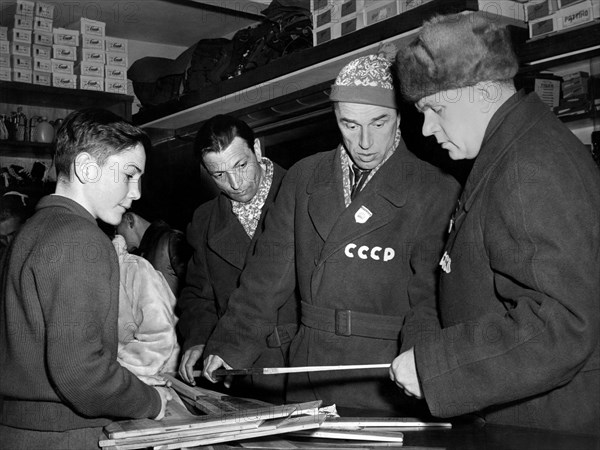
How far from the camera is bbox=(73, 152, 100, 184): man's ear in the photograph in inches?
66.0

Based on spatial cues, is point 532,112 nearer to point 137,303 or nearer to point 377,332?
point 377,332

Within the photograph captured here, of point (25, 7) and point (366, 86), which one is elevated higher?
point (25, 7)

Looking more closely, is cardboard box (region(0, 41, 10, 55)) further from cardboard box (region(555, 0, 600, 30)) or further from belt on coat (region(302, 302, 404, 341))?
belt on coat (region(302, 302, 404, 341))

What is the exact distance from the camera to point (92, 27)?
219 inches

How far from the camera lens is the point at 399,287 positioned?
2.07 m

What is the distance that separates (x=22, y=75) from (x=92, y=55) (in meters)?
0.56

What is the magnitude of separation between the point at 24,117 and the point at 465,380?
505 centimetres

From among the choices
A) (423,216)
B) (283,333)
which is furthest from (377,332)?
(283,333)

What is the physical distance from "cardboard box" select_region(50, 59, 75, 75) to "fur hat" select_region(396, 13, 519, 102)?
451 cm

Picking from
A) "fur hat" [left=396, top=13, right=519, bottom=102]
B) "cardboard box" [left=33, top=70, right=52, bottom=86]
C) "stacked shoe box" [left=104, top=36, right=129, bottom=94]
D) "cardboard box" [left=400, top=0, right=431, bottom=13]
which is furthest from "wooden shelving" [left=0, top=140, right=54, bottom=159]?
"fur hat" [left=396, top=13, right=519, bottom=102]

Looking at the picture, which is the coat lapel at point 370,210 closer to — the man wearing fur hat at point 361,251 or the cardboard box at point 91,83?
the man wearing fur hat at point 361,251

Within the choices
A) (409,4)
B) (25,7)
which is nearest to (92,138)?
(409,4)

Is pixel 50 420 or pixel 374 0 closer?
pixel 50 420

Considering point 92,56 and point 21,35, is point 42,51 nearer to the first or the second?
point 21,35
